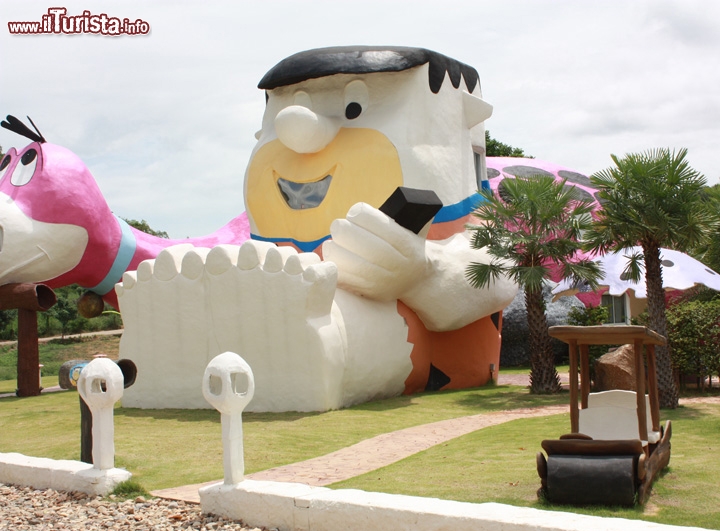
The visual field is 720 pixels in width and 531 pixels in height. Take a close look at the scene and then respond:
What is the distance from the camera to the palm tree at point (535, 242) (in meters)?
12.7

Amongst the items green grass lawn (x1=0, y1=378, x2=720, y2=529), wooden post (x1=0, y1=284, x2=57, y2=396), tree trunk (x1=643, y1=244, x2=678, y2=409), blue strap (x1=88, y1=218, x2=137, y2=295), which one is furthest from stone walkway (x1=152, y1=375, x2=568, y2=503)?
wooden post (x1=0, y1=284, x2=57, y2=396)

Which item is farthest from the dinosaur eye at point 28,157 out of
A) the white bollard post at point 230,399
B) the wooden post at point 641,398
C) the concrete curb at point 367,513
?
the wooden post at point 641,398

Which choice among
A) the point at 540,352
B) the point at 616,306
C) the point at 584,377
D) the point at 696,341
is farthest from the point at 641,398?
the point at 616,306

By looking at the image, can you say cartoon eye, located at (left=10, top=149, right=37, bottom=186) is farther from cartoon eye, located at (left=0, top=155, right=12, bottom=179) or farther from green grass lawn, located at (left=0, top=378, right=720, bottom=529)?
green grass lawn, located at (left=0, top=378, right=720, bottom=529)

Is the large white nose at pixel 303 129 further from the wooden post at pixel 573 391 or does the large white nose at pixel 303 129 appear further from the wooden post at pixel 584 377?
the wooden post at pixel 573 391

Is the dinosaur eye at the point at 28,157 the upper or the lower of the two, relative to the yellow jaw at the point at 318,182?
upper

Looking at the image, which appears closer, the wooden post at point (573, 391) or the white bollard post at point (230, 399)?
the white bollard post at point (230, 399)

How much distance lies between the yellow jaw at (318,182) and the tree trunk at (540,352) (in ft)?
9.70

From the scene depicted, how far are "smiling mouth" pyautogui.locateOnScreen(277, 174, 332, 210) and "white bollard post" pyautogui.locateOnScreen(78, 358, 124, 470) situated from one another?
636 centimetres

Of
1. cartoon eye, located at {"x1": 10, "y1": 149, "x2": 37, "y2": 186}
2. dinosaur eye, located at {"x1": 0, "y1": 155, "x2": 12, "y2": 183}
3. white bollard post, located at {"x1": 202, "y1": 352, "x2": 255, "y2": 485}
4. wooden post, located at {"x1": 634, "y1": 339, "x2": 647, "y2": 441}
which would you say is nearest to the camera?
white bollard post, located at {"x1": 202, "y1": 352, "x2": 255, "y2": 485}

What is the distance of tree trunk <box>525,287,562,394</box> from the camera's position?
13.1 m

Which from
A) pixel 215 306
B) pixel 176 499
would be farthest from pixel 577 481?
pixel 215 306

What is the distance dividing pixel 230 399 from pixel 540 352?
821 centimetres

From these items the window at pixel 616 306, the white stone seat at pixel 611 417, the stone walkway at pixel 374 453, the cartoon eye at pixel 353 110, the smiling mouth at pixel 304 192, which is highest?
the cartoon eye at pixel 353 110
